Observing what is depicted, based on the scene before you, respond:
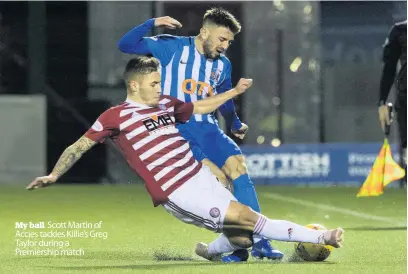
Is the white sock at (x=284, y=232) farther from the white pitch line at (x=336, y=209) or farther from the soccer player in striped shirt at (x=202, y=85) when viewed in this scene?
the white pitch line at (x=336, y=209)

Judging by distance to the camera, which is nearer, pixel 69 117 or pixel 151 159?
pixel 151 159

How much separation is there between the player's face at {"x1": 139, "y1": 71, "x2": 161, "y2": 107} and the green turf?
1.00 m

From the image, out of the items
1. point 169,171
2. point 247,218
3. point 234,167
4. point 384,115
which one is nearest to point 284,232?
point 247,218

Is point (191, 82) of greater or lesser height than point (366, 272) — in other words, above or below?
above

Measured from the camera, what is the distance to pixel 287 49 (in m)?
19.2

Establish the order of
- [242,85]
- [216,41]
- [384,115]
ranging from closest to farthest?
[242,85] → [216,41] → [384,115]

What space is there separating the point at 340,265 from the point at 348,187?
989 cm

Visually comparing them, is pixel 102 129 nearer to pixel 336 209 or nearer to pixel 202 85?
pixel 202 85

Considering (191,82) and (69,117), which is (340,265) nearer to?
(191,82)

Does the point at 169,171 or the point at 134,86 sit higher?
the point at 134,86

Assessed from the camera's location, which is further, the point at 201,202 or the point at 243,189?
the point at 243,189

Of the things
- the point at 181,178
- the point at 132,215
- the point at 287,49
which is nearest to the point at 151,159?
the point at 181,178

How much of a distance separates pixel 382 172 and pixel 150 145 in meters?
4.74

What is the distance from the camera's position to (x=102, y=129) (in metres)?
7.78
